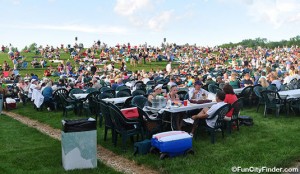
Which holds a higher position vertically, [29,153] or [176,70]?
[176,70]

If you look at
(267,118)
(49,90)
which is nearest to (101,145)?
(267,118)

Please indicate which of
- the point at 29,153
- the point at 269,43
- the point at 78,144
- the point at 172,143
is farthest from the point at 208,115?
the point at 269,43

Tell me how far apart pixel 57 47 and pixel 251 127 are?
129 ft

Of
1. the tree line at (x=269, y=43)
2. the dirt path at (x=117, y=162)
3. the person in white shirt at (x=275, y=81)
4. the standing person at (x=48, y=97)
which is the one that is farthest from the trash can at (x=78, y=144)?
the tree line at (x=269, y=43)

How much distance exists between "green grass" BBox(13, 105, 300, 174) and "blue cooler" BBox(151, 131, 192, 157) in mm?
161

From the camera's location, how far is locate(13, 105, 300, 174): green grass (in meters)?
6.43

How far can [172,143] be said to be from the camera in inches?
271

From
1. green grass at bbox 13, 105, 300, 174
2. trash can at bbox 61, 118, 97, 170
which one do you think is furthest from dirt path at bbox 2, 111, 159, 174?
trash can at bbox 61, 118, 97, 170

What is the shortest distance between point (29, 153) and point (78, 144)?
1748mm

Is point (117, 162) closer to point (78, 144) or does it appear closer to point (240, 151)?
point (78, 144)

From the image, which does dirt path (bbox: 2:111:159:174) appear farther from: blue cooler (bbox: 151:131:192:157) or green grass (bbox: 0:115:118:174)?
blue cooler (bbox: 151:131:192:157)

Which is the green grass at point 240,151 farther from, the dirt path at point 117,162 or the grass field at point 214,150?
the dirt path at point 117,162

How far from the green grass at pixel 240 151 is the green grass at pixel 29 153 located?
111 cm

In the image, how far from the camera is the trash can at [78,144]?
6.36 metres
